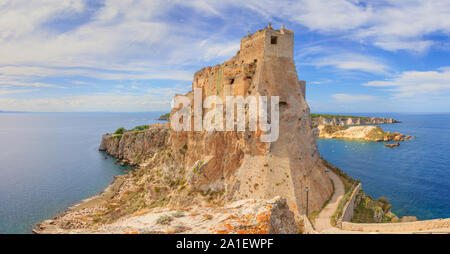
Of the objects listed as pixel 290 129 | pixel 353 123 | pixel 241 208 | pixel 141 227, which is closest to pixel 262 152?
pixel 290 129

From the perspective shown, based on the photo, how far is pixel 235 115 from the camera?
90.1 ft

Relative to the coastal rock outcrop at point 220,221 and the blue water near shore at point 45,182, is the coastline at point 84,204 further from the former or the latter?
the coastal rock outcrop at point 220,221

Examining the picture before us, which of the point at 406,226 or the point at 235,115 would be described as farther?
the point at 235,115

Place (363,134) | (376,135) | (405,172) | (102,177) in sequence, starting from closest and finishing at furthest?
(405,172)
(102,177)
(376,135)
(363,134)

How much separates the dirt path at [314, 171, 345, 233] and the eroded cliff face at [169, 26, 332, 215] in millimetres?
863

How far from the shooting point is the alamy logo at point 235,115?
81.0 ft

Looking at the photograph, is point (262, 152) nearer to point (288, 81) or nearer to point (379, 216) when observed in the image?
point (288, 81)

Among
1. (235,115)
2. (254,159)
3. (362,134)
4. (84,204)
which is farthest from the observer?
(362,134)

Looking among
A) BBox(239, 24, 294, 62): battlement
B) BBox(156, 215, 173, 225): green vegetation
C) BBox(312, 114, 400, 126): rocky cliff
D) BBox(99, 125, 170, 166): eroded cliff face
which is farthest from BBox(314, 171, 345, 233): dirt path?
BBox(312, 114, 400, 126): rocky cliff

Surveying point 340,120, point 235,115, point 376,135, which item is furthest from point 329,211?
point 340,120

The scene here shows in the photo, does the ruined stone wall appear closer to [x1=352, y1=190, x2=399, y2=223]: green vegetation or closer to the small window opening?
[x1=352, y1=190, x2=399, y2=223]: green vegetation

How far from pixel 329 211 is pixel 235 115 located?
14.1m

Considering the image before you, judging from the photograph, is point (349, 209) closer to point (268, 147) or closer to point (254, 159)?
Result: point (268, 147)

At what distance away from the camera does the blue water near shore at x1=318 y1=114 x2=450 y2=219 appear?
125 feet
